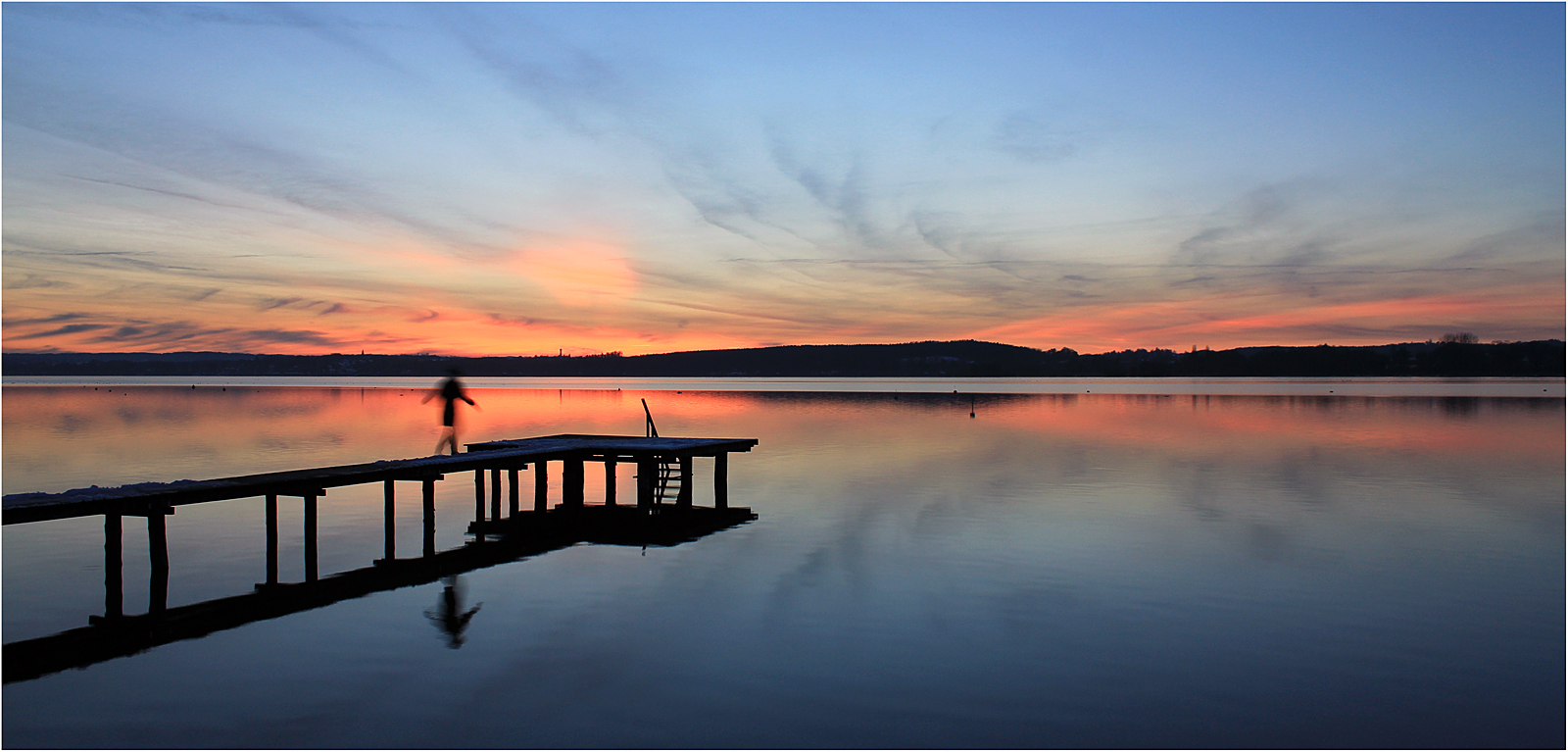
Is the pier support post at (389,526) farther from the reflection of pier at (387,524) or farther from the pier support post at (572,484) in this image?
the pier support post at (572,484)

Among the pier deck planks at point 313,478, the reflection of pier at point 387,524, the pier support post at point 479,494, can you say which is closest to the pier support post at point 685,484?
the reflection of pier at point 387,524

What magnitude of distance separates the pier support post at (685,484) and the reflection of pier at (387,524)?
35mm

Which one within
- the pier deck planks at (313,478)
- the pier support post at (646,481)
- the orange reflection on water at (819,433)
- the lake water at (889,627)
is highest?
the pier deck planks at (313,478)

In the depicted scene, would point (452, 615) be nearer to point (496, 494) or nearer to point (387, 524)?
point (387, 524)

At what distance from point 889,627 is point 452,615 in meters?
5.78

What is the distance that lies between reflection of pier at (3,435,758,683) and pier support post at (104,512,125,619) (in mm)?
15

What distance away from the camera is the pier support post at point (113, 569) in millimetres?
13148

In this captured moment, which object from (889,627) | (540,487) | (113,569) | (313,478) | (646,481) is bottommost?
(889,627)

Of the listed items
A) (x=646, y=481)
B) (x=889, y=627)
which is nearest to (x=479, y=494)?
(x=646, y=481)

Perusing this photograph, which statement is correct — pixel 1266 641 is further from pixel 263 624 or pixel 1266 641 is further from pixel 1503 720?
pixel 263 624

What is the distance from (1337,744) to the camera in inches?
353

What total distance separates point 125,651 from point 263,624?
1533 mm

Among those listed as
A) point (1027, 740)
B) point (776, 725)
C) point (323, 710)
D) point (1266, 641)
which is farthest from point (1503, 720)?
point (323, 710)

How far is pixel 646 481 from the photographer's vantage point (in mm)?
21594
